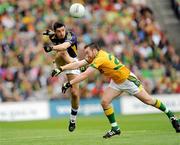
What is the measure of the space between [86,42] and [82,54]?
2.65m

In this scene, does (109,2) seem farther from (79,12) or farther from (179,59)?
(79,12)

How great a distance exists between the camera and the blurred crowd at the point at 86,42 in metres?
28.5

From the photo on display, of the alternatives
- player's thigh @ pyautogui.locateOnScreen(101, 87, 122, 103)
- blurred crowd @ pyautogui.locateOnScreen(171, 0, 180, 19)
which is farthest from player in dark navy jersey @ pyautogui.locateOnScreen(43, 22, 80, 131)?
blurred crowd @ pyautogui.locateOnScreen(171, 0, 180, 19)

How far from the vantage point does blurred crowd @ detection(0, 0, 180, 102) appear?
2850cm

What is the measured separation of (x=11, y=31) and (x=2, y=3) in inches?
68.4

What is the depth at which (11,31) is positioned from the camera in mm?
29766

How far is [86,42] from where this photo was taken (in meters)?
30.4

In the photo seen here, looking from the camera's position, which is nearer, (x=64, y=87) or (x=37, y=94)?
(x=64, y=87)

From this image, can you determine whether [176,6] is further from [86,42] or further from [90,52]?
[90,52]

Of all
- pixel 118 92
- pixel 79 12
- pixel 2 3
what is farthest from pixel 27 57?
pixel 118 92

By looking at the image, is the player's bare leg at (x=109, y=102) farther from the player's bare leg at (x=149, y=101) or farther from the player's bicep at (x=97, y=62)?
the player's bicep at (x=97, y=62)

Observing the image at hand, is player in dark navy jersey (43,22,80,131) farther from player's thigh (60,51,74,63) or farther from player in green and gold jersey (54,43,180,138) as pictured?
player in green and gold jersey (54,43,180,138)

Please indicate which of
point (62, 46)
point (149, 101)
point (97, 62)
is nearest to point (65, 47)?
point (62, 46)

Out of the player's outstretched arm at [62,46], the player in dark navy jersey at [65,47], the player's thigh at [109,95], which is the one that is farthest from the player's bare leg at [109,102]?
the player in dark navy jersey at [65,47]
